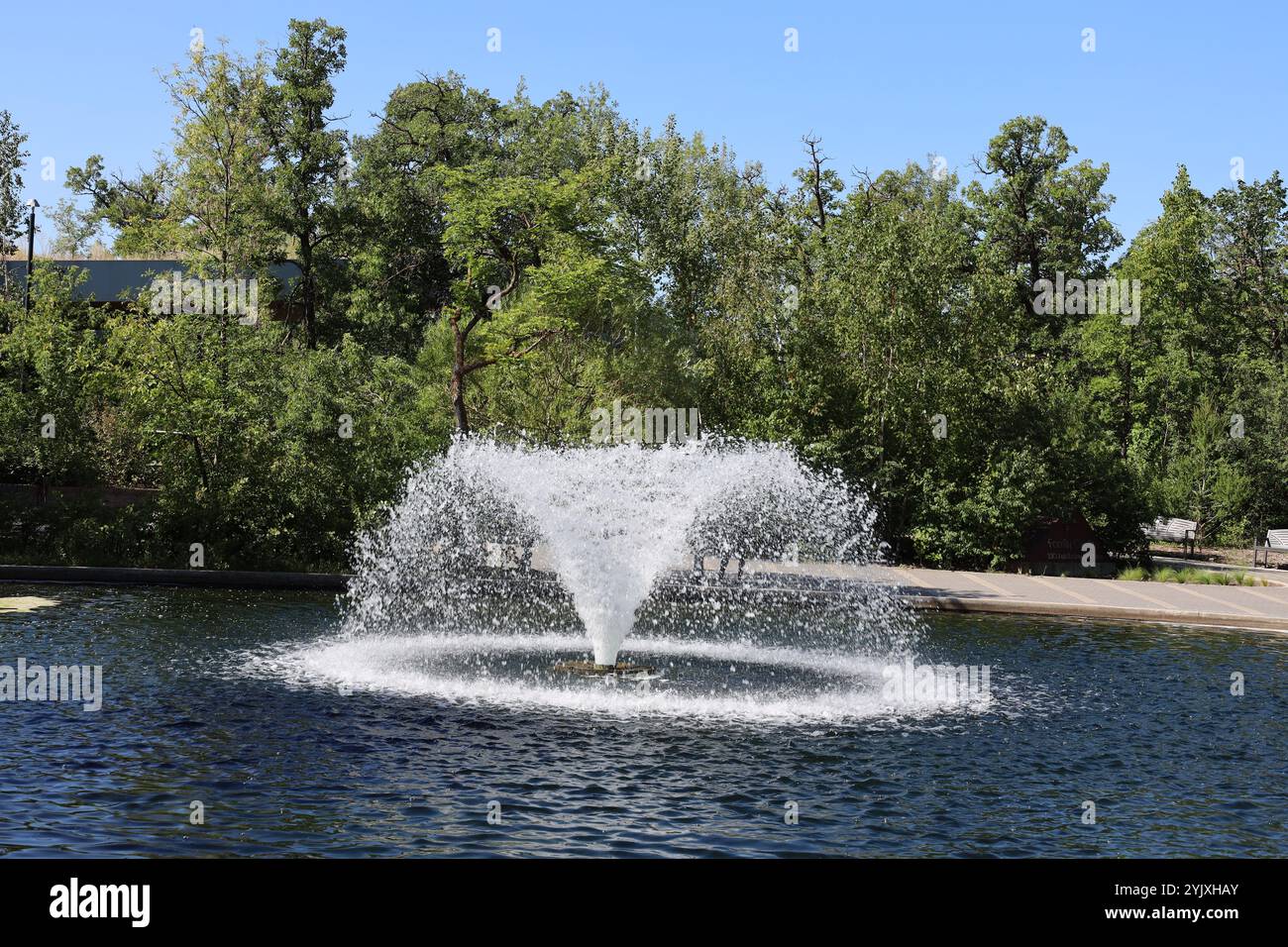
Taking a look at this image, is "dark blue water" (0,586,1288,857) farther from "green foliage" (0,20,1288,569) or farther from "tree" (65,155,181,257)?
"tree" (65,155,181,257)

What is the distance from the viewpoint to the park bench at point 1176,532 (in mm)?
46897


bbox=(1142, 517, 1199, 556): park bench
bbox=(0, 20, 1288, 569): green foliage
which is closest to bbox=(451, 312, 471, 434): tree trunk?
bbox=(0, 20, 1288, 569): green foliage

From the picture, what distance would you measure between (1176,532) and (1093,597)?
21546 millimetres

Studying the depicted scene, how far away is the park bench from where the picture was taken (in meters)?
46.9

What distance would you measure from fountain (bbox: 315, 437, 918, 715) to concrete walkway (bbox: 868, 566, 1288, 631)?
1.65 meters

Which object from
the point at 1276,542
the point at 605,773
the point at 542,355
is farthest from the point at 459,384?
the point at 1276,542

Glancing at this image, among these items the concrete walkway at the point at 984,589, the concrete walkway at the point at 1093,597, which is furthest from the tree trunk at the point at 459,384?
the concrete walkway at the point at 1093,597

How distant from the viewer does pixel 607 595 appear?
1841cm

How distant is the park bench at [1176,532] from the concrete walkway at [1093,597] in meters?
12.2

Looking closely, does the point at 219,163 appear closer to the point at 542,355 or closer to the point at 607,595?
the point at 542,355

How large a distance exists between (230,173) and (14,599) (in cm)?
2121

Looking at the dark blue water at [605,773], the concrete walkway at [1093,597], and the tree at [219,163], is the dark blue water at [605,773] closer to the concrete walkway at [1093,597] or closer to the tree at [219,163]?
the concrete walkway at [1093,597]

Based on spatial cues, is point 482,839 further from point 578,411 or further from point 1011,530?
point 1011,530
